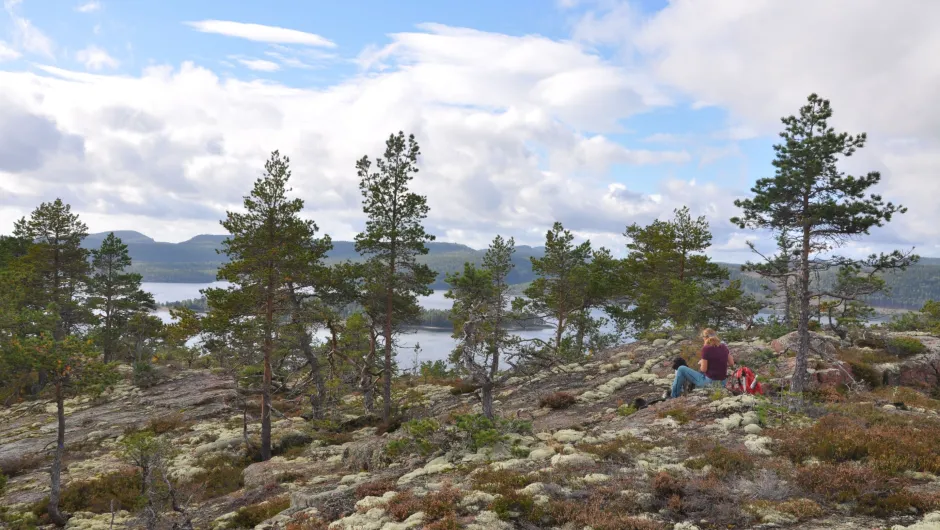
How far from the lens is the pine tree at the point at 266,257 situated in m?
20.7

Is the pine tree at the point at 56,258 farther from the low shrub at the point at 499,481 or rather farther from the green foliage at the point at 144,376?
the low shrub at the point at 499,481

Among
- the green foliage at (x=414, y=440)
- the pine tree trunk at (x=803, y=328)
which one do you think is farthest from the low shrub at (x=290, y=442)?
→ the pine tree trunk at (x=803, y=328)

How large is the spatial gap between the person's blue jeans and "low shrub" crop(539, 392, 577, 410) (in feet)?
17.4

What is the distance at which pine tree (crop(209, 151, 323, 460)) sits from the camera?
20688 millimetres

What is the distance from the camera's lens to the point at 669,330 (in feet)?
115

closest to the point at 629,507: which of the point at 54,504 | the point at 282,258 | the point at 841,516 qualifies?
the point at 841,516

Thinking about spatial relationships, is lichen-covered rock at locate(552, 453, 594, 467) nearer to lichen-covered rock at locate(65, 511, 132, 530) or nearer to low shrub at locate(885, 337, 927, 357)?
lichen-covered rock at locate(65, 511, 132, 530)

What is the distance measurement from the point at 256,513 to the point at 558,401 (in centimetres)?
1332

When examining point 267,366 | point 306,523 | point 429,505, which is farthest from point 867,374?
point 267,366

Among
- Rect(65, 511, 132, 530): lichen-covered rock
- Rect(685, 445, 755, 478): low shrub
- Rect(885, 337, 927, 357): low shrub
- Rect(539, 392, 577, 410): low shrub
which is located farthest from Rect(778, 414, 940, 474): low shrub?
Rect(65, 511, 132, 530): lichen-covered rock

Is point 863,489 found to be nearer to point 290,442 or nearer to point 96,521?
point 96,521

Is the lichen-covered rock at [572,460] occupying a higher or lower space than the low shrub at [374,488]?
higher

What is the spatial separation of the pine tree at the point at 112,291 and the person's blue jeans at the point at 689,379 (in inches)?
1722

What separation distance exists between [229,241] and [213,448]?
1065cm
